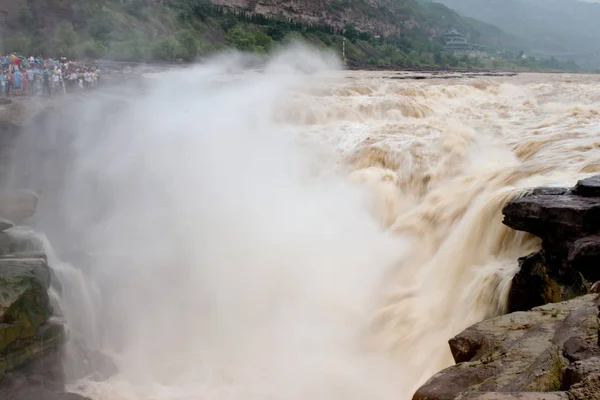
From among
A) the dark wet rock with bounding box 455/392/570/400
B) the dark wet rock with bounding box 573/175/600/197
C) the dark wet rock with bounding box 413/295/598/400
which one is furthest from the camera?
the dark wet rock with bounding box 573/175/600/197

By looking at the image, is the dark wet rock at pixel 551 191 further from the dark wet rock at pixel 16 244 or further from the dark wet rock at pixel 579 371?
the dark wet rock at pixel 16 244

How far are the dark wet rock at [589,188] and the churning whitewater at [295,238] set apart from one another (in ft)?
2.91

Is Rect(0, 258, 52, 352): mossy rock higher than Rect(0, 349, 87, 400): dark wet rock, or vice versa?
Rect(0, 258, 52, 352): mossy rock

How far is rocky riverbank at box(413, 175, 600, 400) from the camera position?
12.1 feet

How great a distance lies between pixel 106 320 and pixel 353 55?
54.5 m

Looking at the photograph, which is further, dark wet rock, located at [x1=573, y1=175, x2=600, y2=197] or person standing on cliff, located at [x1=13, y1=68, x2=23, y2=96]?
person standing on cliff, located at [x1=13, y1=68, x2=23, y2=96]

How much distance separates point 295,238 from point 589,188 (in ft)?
18.4

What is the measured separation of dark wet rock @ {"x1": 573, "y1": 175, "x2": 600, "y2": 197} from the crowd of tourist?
47.6ft

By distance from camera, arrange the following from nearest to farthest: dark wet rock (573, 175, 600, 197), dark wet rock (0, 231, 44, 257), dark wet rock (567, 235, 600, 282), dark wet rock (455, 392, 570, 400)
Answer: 1. dark wet rock (455, 392, 570, 400)
2. dark wet rock (567, 235, 600, 282)
3. dark wet rock (573, 175, 600, 197)
4. dark wet rock (0, 231, 44, 257)

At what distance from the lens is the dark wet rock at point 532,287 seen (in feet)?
20.5

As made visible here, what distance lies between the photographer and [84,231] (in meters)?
11.5

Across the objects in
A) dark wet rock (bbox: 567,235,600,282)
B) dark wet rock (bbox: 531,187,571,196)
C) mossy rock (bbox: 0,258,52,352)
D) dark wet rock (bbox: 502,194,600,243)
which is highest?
dark wet rock (bbox: 531,187,571,196)

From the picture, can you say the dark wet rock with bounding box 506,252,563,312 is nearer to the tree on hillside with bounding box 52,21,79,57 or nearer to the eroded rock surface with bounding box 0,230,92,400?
the eroded rock surface with bounding box 0,230,92,400

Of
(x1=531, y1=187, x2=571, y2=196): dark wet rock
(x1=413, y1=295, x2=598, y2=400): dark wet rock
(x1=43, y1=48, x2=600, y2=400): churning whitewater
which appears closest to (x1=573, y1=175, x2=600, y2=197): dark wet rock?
(x1=531, y1=187, x2=571, y2=196): dark wet rock
